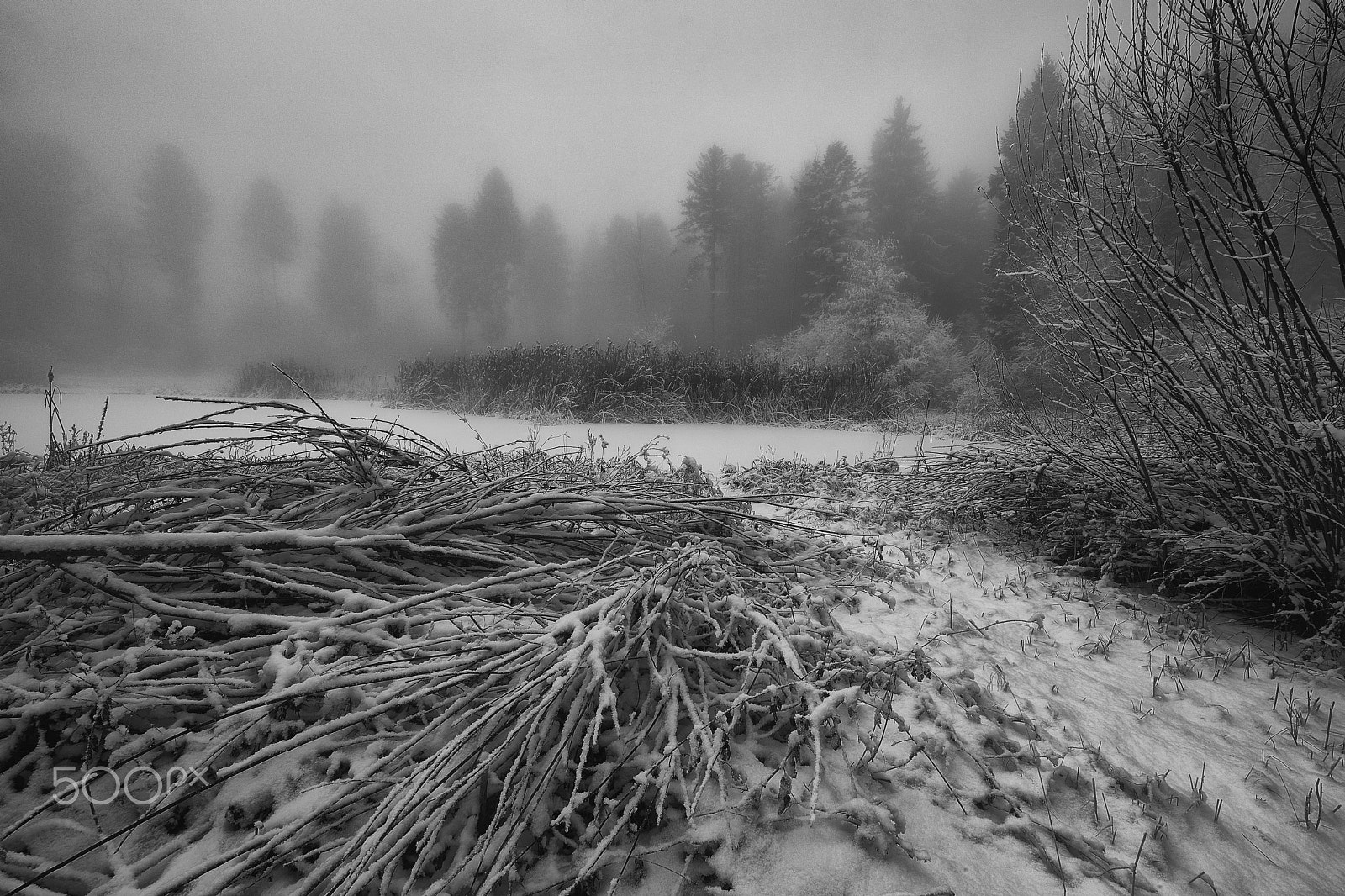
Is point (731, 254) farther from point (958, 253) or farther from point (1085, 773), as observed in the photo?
point (1085, 773)

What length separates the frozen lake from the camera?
5.34m

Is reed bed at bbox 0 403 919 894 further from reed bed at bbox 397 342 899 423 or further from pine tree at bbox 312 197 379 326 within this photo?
pine tree at bbox 312 197 379 326

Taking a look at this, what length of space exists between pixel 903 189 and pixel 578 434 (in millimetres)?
28530

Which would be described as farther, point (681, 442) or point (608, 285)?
point (608, 285)

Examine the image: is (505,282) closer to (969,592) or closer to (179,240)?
(179,240)

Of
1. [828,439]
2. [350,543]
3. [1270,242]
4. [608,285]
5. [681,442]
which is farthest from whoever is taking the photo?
[608,285]

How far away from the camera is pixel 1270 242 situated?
1.63 metres

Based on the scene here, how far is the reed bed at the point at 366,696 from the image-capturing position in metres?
0.73

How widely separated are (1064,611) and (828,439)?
513 cm

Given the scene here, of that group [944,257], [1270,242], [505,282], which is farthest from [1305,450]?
[505,282]

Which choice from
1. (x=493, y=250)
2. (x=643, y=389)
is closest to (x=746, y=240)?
(x=493, y=250)

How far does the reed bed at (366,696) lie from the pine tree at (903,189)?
30.3 metres

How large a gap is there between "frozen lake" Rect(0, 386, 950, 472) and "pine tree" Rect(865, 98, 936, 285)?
23098 mm

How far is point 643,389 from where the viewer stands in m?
8.97
